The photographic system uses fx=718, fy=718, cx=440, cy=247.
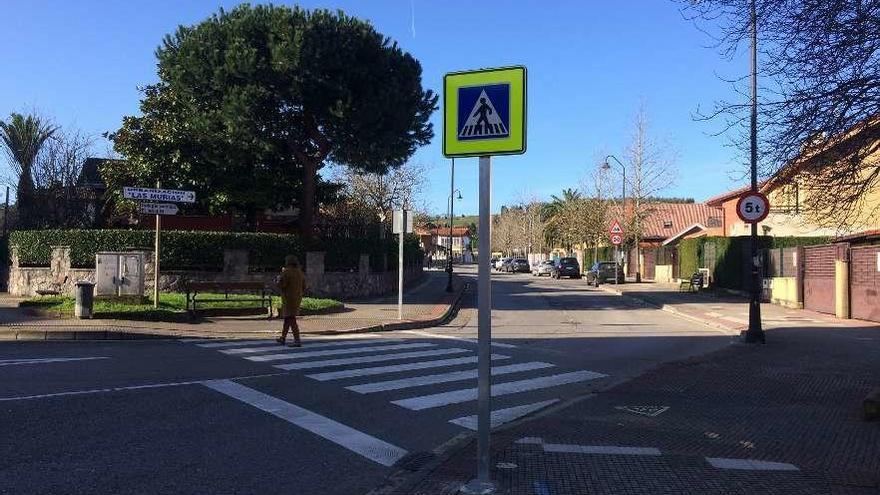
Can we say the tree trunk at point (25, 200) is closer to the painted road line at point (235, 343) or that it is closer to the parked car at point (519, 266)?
the painted road line at point (235, 343)

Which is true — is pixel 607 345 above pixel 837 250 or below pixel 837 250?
below

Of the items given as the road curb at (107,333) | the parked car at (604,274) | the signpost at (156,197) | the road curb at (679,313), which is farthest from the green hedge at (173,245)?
the parked car at (604,274)

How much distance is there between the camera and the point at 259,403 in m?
8.59

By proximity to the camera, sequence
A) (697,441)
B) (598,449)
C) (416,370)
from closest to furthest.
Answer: (598,449) → (697,441) → (416,370)

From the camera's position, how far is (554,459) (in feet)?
20.4

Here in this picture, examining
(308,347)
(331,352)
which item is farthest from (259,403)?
(308,347)

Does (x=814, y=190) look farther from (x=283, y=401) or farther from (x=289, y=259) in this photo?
(x=289, y=259)

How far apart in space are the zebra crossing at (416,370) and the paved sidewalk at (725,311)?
29.1 feet

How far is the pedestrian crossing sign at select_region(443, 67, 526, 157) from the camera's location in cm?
518

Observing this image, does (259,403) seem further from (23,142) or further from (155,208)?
(23,142)

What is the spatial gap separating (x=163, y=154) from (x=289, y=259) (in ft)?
53.1

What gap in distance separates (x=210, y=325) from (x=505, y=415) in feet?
36.1

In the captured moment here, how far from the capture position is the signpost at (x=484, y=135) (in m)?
5.16

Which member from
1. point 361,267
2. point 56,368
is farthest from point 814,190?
point 361,267
